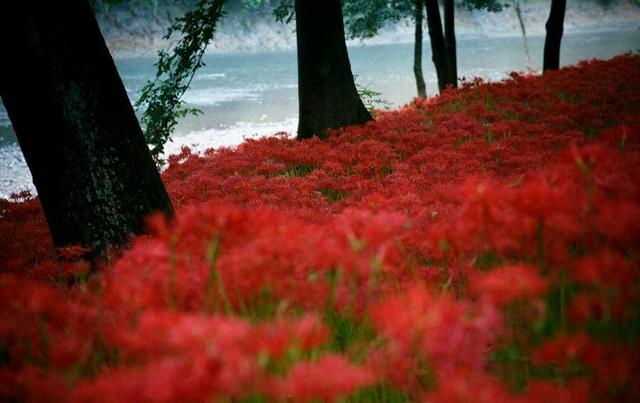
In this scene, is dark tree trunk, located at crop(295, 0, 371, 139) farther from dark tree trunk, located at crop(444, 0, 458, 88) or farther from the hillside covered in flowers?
dark tree trunk, located at crop(444, 0, 458, 88)

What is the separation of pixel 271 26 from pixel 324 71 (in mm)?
61887

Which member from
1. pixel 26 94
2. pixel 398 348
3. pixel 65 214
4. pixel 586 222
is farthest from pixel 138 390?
pixel 26 94

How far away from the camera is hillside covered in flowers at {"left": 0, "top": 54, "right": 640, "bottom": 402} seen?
100 cm

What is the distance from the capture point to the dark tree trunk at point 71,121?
266 centimetres

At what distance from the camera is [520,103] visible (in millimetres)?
5914

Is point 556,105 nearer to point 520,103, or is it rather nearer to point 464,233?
point 520,103

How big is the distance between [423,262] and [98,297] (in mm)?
1373

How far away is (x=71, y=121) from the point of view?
2748 millimetres

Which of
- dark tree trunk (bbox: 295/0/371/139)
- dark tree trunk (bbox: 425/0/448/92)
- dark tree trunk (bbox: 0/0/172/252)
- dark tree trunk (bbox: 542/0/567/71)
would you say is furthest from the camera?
dark tree trunk (bbox: 425/0/448/92)

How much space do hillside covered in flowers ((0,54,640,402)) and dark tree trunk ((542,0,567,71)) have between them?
7987 mm

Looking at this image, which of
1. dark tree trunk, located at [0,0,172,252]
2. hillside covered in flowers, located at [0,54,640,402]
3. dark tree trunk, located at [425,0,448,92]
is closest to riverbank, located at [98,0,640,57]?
dark tree trunk, located at [425,0,448,92]

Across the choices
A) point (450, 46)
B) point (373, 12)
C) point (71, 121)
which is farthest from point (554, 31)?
point (71, 121)

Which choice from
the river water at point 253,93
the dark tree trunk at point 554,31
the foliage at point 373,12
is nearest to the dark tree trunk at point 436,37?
the dark tree trunk at point 554,31

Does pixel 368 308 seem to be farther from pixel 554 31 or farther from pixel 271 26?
pixel 271 26
